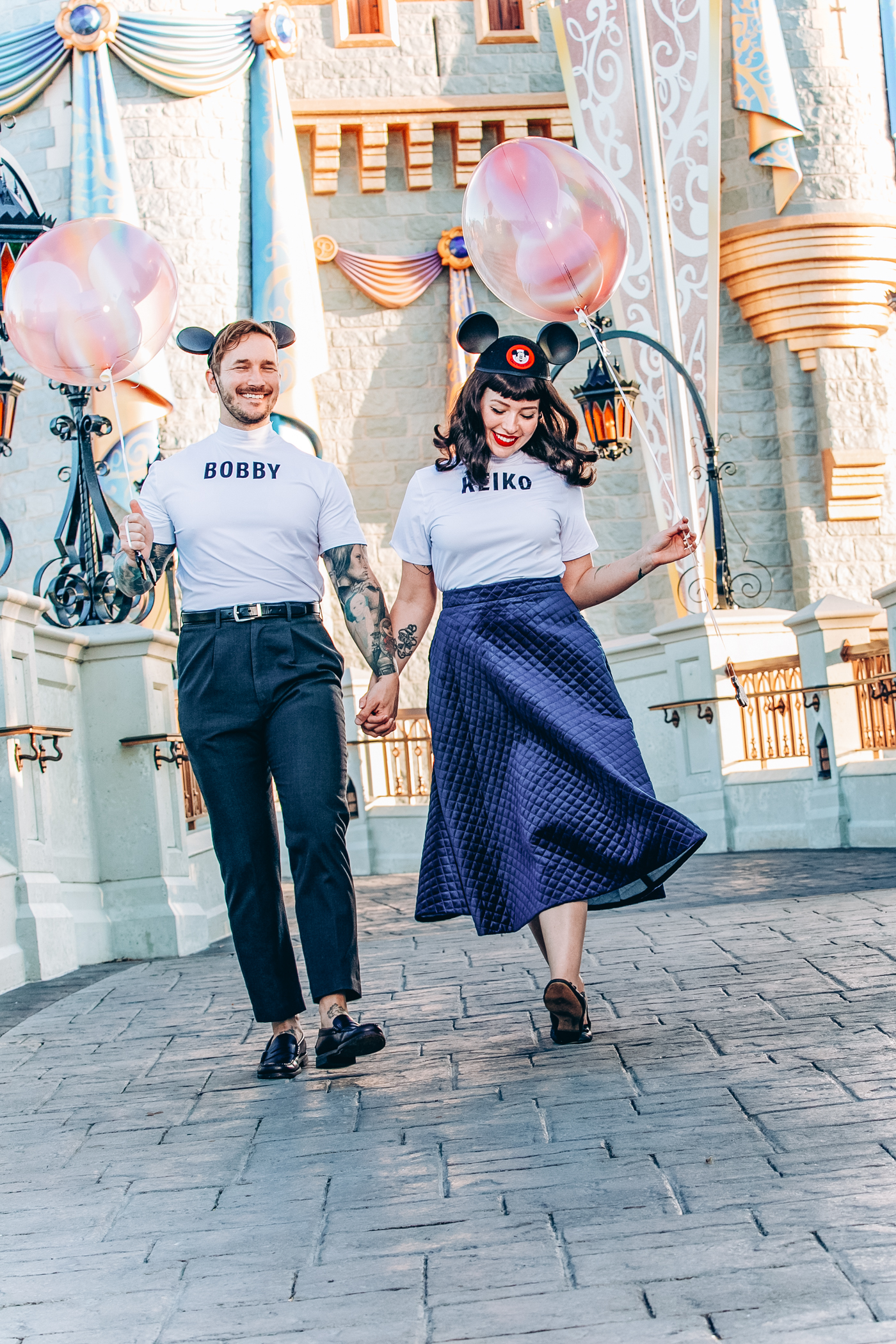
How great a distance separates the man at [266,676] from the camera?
3570 mm

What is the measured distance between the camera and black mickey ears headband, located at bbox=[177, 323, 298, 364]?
3.75 meters

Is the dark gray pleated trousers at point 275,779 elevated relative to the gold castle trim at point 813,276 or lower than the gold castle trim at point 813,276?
lower

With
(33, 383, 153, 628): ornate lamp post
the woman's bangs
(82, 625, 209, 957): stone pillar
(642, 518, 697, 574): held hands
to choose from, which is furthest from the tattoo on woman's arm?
(33, 383, 153, 628): ornate lamp post

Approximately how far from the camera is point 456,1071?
11.3ft

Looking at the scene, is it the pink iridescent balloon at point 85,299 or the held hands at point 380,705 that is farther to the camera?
the pink iridescent balloon at point 85,299

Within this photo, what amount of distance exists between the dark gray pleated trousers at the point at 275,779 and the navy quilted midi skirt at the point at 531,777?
0.25m

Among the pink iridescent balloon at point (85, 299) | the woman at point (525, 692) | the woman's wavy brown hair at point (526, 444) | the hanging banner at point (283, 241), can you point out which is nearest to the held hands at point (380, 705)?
the woman at point (525, 692)

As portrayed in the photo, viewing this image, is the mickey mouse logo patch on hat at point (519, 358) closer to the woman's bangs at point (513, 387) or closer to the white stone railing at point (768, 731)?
the woman's bangs at point (513, 387)

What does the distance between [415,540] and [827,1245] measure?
2.20 m

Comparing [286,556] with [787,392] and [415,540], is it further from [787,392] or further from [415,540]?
[787,392]

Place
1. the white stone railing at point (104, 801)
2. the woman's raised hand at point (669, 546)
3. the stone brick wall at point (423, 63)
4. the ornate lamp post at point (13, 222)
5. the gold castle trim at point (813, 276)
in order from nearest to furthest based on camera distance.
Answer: the woman's raised hand at point (669, 546) → the white stone railing at point (104, 801) → the ornate lamp post at point (13, 222) → the gold castle trim at point (813, 276) → the stone brick wall at point (423, 63)

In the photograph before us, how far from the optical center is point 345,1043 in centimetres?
352

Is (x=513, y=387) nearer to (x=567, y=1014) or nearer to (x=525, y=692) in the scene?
(x=525, y=692)

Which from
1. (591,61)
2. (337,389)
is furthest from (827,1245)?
(337,389)
